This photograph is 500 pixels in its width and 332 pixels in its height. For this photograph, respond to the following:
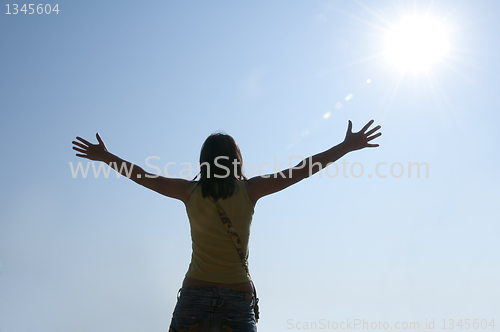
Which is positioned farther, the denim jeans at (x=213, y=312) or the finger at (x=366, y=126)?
the finger at (x=366, y=126)

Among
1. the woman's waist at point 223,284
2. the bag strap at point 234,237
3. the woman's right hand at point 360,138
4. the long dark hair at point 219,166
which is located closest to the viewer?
the woman's waist at point 223,284

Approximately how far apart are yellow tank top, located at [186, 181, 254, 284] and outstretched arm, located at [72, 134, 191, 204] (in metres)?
0.29

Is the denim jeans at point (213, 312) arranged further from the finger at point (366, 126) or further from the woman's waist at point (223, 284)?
the finger at point (366, 126)

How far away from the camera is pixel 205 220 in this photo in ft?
14.1

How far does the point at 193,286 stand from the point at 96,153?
2.18 m

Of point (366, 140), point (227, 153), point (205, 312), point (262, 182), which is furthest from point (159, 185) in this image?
point (366, 140)

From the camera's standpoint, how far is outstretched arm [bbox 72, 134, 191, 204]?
4.63m

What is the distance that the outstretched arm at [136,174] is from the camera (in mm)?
4633

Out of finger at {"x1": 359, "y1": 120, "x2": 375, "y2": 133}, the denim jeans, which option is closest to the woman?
the denim jeans

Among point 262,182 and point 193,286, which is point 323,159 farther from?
point 193,286

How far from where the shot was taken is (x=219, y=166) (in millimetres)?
4523

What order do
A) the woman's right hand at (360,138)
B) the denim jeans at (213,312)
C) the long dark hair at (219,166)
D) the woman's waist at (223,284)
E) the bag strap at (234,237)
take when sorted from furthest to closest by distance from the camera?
the woman's right hand at (360,138), the long dark hair at (219,166), the bag strap at (234,237), the woman's waist at (223,284), the denim jeans at (213,312)

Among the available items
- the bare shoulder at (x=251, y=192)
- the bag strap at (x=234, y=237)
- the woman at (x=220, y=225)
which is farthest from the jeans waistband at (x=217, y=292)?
the bare shoulder at (x=251, y=192)

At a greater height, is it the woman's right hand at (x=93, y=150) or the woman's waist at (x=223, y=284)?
the woman's right hand at (x=93, y=150)
